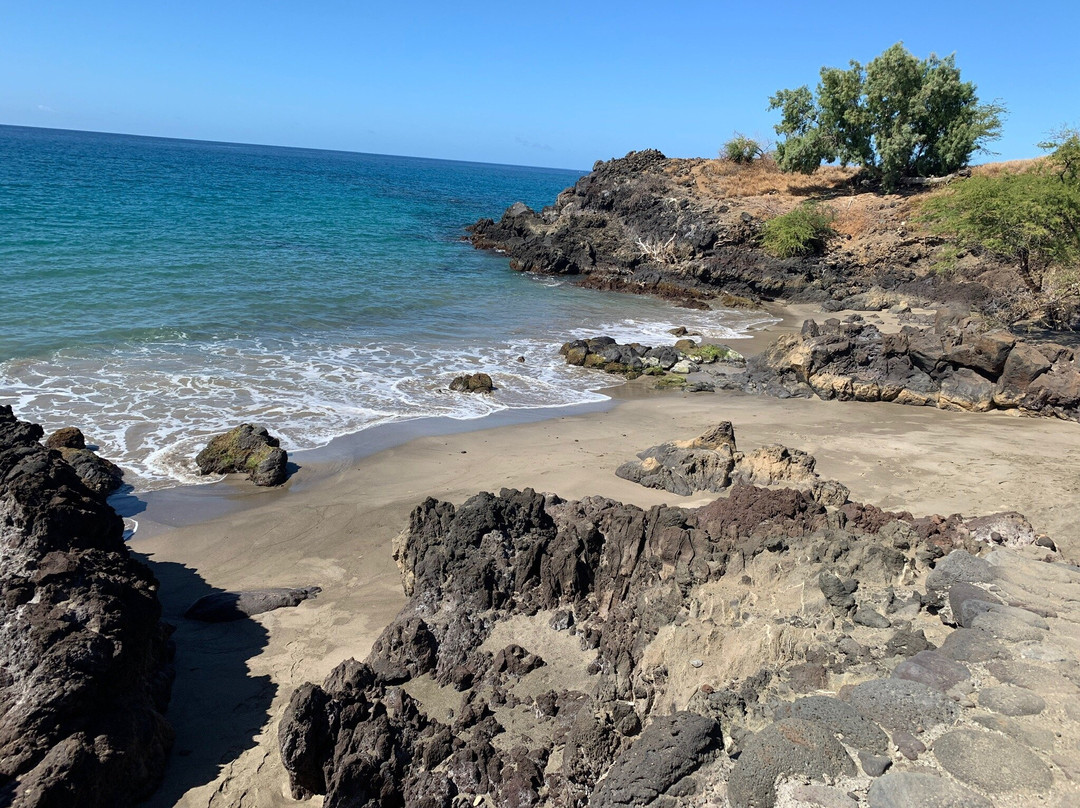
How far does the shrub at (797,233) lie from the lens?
3070 cm

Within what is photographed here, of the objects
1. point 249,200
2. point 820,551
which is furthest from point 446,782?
point 249,200

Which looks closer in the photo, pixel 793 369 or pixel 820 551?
pixel 820 551

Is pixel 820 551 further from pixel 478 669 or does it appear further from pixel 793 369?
pixel 793 369

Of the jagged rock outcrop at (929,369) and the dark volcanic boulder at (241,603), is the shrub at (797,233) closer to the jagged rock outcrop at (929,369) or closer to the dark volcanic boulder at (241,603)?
the jagged rock outcrop at (929,369)

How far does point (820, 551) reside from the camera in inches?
228

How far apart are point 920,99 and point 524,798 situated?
3893 centimetres

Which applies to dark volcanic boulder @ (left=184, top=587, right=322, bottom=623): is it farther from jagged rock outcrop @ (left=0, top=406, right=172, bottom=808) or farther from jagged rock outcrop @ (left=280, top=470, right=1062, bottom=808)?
jagged rock outcrop @ (left=280, top=470, right=1062, bottom=808)

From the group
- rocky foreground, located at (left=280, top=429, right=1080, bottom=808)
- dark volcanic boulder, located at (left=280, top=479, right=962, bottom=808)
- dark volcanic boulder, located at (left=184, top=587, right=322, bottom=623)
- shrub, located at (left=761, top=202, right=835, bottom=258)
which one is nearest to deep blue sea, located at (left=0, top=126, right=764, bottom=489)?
dark volcanic boulder, located at (left=184, top=587, right=322, bottom=623)

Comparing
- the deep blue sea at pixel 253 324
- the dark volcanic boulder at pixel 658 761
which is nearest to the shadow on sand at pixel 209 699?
the dark volcanic boulder at pixel 658 761

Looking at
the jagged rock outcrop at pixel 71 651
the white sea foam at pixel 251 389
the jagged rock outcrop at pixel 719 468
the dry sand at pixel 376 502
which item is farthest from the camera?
the white sea foam at pixel 251 389

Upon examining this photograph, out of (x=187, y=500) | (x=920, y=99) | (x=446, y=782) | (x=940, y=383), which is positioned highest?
(x=920, y=99)

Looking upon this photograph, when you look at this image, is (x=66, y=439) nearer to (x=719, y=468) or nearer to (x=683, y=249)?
(x=719, y=468)

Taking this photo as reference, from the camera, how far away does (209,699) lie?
591 centimetres

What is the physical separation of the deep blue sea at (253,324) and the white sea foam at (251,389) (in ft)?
0.17
